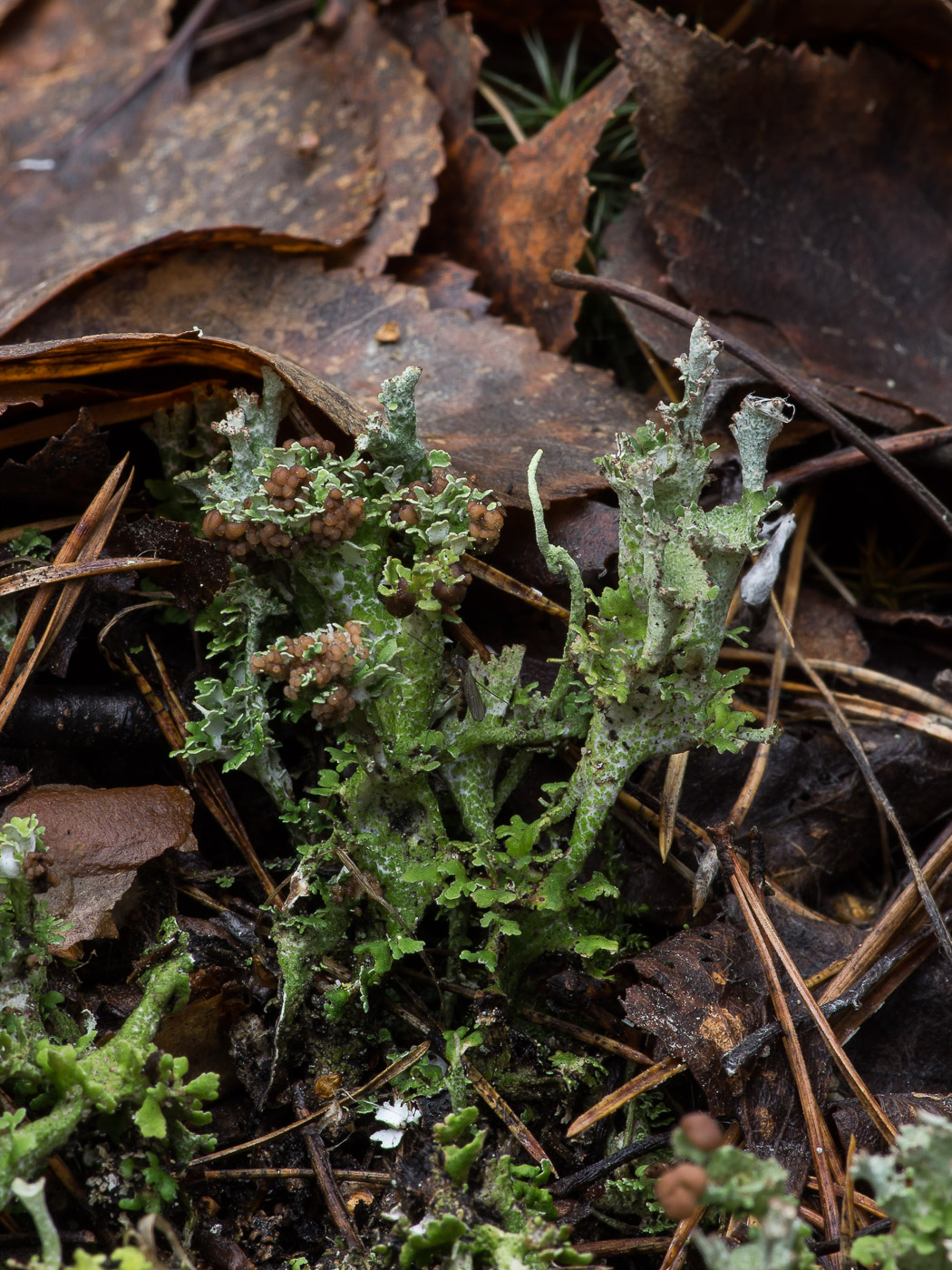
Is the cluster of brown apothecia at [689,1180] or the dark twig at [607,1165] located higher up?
the cluster of brown apothecia at [689,1180]

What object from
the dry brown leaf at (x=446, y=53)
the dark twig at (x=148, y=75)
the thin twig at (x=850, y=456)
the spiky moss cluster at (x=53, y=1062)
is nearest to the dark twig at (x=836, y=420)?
the thin twig at (x=850, y=456)

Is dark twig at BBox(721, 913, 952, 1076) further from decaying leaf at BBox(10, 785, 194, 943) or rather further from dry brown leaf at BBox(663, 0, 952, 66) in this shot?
dry brown leaf at BBox(663, 0, 952, 66)

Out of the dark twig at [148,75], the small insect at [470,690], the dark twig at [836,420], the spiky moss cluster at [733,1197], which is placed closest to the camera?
the spiky moss cluster at [733,1197]

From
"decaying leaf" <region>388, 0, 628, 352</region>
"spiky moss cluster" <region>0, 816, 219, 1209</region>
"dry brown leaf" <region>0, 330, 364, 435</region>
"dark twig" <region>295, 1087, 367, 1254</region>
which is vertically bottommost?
"dark twig" <region>295, 1087, 367, 1254</region>

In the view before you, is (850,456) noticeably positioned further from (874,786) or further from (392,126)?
(392,126)

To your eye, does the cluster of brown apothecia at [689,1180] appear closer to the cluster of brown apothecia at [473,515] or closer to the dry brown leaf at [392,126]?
the cluster of brown apothecia at [473,515]

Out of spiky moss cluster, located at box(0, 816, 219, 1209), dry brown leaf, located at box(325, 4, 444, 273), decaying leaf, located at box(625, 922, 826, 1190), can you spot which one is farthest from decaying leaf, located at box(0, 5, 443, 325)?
decaying leaf, located at box(625, 922, 826, 1190)

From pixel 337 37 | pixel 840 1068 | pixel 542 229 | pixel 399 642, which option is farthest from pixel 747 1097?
pixel 337 37
